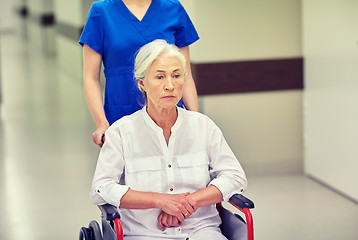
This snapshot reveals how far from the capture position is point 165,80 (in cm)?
236

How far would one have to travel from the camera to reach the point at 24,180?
207 inches

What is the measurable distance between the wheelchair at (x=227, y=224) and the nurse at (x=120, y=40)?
39 cm

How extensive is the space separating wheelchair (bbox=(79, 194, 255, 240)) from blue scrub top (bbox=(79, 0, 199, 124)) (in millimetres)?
550

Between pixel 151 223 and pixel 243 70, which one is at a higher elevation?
pixel 243 70

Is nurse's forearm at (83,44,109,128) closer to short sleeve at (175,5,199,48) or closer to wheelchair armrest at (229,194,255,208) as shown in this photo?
short sleeve at (175,5,199,48)

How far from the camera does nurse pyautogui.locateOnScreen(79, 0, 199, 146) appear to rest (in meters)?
2.69

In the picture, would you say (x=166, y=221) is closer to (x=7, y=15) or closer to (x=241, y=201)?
(x=241, y=201)

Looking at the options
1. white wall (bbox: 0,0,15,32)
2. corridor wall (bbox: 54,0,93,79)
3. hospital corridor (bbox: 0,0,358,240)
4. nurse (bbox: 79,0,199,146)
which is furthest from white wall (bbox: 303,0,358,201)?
white wall (bbox: 0,0,15,32)

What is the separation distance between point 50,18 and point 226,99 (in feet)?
36.3

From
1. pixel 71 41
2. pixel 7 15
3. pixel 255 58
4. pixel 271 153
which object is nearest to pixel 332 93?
pixel 255 58

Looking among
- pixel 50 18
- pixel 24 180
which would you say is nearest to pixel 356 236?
pixel 24 180

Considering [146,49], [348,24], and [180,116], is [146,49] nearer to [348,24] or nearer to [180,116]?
[180,116]

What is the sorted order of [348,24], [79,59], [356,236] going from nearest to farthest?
[356,236] → [348,24] → [79,59]

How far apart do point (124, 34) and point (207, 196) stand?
0.80 meters
